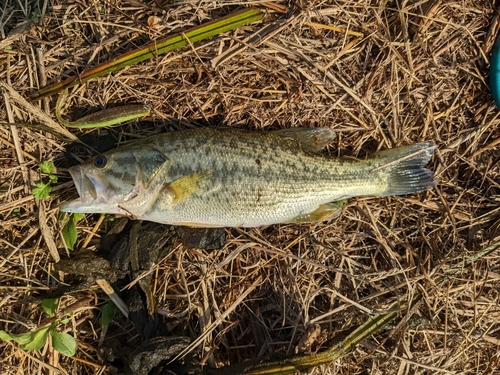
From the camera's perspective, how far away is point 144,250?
155 inches

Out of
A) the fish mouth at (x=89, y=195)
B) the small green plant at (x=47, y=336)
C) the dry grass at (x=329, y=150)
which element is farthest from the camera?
the dry grass at (x=329, y=150)

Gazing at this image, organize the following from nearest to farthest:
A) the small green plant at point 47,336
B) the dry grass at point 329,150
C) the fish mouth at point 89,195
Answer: the fish mouth at point 89,195
the small green plant at point 47,336
the dry grass at point 329,150

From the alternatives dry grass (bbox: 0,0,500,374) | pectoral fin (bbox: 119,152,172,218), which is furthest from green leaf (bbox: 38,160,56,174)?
pectoral fin (bbox: 119,152,172,218)

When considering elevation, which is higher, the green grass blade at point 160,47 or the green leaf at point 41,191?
the green grass blade at point 160,47

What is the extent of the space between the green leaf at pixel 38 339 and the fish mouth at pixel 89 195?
1.24 m

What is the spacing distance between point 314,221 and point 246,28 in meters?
2.00

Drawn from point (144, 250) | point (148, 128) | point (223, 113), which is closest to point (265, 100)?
point (223, 113)

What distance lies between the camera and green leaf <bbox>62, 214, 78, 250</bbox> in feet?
12.9

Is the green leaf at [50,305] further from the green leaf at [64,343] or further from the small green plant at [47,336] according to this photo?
the green leaf at [64,343]

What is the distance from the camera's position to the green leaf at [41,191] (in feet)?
12.7

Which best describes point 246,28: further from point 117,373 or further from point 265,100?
point 117,373

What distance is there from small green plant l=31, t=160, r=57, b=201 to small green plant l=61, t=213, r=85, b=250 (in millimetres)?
307

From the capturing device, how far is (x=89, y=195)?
3596 millimetres

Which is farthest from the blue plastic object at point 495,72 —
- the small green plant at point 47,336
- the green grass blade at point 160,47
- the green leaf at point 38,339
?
the green leaf at point 38,339
